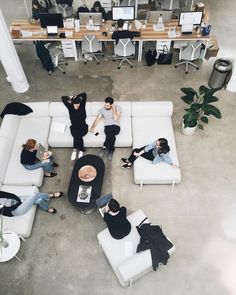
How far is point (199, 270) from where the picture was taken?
14.6ft

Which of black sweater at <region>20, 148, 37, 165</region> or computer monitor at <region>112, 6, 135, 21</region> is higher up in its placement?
computer monitor at <region>112, 6, 135, 21</region>

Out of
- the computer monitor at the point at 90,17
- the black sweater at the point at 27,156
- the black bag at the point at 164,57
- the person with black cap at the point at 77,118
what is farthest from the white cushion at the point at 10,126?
the black bag at the point at 164,57

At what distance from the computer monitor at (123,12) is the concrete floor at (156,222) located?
1753 mm

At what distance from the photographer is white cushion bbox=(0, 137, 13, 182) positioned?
5103mm

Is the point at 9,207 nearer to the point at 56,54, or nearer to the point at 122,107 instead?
the point at 122,107

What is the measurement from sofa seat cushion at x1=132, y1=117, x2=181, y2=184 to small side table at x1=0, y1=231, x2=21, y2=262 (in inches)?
86.7

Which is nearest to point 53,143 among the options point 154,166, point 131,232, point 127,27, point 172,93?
point 154,166

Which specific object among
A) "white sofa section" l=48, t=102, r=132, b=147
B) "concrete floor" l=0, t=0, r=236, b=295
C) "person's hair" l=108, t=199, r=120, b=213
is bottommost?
"concrete floor" l=0, t=0, r=236, b=295

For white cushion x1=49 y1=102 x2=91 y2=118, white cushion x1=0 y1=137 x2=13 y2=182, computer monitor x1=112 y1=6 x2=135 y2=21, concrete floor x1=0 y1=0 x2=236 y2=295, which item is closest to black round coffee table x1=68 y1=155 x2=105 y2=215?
concrete floor x1=0 y1=0 x2=236 y2=295

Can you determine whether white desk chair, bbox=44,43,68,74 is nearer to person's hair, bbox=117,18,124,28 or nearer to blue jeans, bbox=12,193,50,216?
person's hair, bbox=117,18,124,28

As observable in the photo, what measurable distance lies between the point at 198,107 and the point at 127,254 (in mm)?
2935

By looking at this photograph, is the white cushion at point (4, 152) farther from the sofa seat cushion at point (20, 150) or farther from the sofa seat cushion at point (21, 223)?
the sofa seat cushion at point (21, 223)

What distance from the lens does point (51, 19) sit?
23.4 feet

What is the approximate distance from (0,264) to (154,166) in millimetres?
3003
